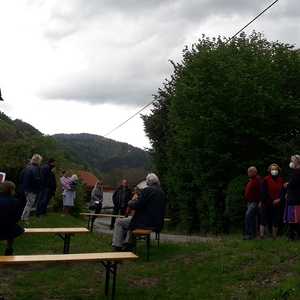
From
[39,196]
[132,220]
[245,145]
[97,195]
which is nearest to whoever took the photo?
[132,220]

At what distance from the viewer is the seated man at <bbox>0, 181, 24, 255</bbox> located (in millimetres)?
9186

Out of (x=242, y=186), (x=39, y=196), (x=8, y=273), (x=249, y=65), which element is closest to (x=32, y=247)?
(x=8, y=273)

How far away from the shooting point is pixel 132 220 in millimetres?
11312

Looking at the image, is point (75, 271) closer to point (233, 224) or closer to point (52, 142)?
point (233, 224)

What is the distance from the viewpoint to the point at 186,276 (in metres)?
9.50

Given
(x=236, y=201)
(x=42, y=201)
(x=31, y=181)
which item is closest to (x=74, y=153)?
(x=236, y=201)

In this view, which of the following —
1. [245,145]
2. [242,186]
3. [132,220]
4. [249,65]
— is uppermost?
[249,65]

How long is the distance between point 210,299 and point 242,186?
11.2 m

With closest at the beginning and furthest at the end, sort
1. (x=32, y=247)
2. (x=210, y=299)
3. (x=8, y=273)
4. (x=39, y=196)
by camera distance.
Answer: (x=210, y=299) < (x=8, y=273) < (x=32, y=247) < (x=39, y=196)

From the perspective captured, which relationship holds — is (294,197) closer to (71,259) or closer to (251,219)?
(251,219)

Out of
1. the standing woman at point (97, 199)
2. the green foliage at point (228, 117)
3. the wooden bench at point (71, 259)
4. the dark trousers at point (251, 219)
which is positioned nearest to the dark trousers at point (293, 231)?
the dark trousers at point (251, 219)

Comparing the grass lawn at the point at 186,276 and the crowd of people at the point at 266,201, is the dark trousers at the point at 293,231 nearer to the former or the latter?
the crowd of people at the point at 266,201

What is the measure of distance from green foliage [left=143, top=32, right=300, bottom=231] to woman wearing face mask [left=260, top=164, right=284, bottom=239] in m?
6.34

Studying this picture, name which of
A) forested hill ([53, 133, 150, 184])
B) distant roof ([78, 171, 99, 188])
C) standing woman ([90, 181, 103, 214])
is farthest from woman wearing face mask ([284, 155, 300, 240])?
forested hill ([53, 133, 150, 184])
